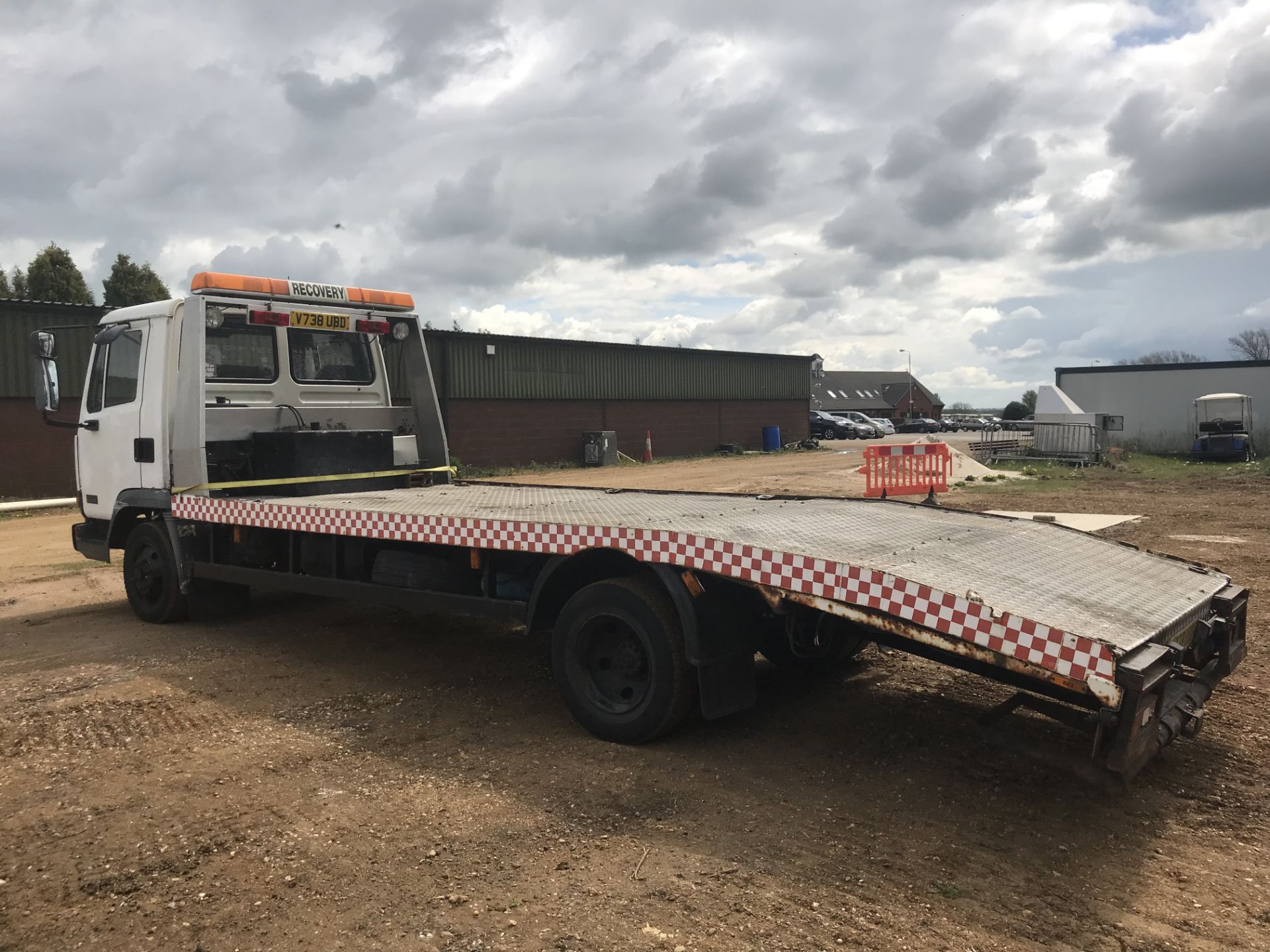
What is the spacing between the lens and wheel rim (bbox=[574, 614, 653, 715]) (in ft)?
15.0

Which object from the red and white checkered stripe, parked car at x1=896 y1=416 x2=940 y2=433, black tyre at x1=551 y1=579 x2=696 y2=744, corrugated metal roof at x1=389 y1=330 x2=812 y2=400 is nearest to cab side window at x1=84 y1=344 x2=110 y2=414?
the red and white checkered stripe

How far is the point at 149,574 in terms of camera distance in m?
7.64

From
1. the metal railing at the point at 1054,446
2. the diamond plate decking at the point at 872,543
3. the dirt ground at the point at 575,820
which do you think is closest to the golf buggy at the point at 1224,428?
the metal railing at the point at 1054,446

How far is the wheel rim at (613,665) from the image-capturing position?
4.56 metres

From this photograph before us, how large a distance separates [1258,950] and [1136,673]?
2.99ft

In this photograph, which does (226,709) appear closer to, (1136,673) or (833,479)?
(1136,673)

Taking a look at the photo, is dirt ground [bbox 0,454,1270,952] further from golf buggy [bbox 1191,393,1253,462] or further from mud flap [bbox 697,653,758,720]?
golf buggy [bbox 1191,393,1253,462]

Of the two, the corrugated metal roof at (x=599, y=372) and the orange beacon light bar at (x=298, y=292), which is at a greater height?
the corrugated metal roof at (x=599, y=372)

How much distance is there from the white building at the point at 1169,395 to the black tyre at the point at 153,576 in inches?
1384

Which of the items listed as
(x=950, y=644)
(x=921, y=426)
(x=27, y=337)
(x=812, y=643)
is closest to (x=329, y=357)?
(x=812, y=643)

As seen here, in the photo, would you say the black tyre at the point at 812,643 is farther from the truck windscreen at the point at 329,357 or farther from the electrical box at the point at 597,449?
the electrical box at the point at 597,449

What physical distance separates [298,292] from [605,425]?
23.1 meters

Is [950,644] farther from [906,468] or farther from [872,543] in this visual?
[906,468]

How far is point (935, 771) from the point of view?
4320mm
